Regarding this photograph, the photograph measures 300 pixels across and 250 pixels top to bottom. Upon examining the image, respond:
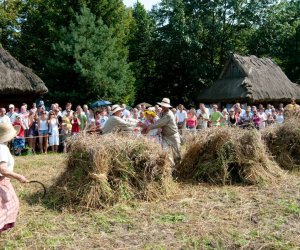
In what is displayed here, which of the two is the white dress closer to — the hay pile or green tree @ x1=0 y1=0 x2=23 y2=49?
the hay pile

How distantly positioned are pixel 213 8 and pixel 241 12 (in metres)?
2.46

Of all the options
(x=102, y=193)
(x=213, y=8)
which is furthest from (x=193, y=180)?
(x=213, y=8)

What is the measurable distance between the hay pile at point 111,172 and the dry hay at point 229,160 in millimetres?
1324

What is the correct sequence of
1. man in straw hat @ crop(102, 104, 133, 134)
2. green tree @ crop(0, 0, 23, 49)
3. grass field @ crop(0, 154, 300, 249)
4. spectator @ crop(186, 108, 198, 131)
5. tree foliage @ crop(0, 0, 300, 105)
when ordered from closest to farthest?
grass field @ crop(0, 154, 300, 249), man in straw hat @ crop(102, 104, 133, 134), spectator @ crop(186, 108, 198, 131), tree foliage @ crop(0, 0, 300, 105), green tree @ crop(0, 0, 23, 49)

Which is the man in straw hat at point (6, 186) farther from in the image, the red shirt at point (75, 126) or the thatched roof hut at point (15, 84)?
the thatched roof hut at point (15, 84)

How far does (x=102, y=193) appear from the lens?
265 inches

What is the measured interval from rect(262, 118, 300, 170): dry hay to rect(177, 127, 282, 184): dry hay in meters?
1.22

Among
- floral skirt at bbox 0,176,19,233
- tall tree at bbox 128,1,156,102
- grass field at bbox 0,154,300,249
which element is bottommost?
grass field at bbox 0,154,300,249

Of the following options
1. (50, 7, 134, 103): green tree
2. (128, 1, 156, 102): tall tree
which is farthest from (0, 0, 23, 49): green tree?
(128, 1, 156, 102): tall tree

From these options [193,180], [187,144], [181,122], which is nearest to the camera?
[193,180]

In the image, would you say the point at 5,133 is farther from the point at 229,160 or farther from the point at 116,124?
the point at 229,160

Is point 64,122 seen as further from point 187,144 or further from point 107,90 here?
point 107,90

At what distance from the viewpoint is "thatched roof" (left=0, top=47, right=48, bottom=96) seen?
18031mm

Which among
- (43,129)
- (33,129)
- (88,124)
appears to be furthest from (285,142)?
(33,129)
